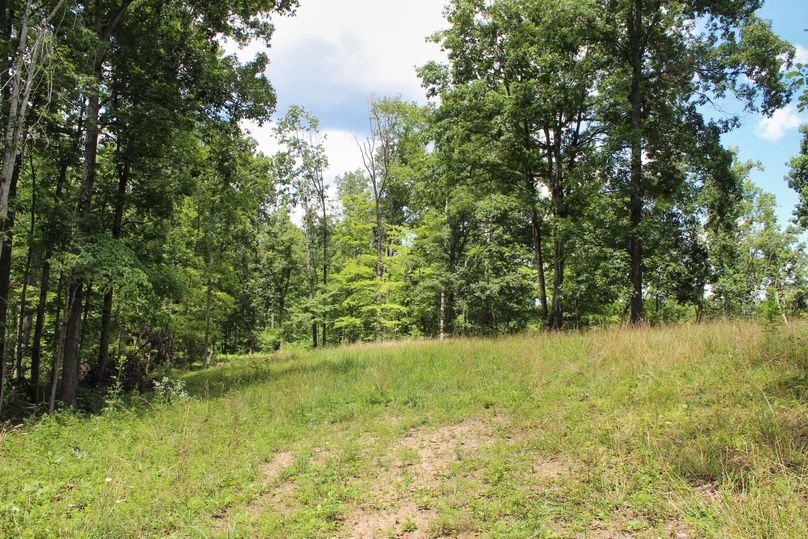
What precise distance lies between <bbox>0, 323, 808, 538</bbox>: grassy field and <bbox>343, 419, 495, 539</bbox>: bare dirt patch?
2cm

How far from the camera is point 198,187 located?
35.9 feet

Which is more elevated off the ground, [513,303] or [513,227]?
[513,227]

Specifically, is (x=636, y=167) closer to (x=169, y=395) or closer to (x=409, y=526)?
(x=409, y=526)

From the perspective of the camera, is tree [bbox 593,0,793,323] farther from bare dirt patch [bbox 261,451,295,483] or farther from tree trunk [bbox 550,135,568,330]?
bare dirt patch [bbox 261,451,295,483]

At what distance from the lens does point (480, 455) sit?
5102mm

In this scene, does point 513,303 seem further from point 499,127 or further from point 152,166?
point 152,166

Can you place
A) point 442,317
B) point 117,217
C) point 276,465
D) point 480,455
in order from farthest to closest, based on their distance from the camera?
point 442,317, point 117,217, point 276,465, point 480,455

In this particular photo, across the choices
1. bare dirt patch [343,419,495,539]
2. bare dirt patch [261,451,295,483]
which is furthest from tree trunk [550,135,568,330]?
bare dirt patch [261,451,295,483]

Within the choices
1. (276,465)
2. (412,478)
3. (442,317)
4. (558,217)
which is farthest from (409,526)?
(442,317)

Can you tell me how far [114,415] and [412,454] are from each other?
6.40 metres

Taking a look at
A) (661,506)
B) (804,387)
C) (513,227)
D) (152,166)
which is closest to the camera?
Result: (661,506)

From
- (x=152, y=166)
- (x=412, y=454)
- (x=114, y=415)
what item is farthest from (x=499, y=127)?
(x=114, y=415)

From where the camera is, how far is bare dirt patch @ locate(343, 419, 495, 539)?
4062 millimetres

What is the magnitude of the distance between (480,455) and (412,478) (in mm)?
923
